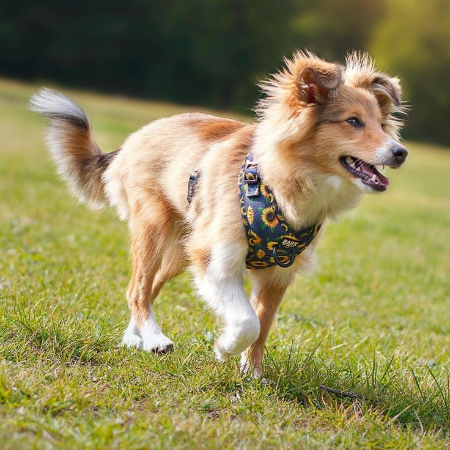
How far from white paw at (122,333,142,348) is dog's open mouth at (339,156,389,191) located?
169 centimetres

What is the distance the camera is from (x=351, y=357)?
461cm

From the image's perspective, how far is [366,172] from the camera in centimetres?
378

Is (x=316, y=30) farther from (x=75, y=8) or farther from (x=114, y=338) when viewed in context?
(x=114, y=338)

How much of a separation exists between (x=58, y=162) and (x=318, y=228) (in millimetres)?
2285

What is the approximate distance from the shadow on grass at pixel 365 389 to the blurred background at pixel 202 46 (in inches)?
1671

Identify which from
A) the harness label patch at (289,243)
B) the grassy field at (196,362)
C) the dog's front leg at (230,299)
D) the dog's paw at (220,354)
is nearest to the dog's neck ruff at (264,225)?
the harness label patch at (289,243)

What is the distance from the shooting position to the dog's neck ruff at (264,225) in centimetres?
388

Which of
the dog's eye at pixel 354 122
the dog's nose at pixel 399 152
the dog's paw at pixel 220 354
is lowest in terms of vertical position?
the dog's paw at pixel 220 354

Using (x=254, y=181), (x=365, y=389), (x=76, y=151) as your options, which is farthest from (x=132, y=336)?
(x=76, y=151)

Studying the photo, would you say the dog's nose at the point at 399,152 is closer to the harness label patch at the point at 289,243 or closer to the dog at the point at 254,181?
the dog at the point at 254,181

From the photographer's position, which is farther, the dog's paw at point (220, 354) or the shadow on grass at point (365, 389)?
the dog's paw at point (220, 354)

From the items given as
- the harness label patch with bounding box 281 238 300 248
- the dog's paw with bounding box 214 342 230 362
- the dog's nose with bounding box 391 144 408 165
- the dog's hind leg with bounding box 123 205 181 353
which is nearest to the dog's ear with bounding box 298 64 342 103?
the dog's nose with bounding box 391 144 408 165

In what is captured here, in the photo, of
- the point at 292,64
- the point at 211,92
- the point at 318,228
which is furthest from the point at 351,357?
the point at 211,92

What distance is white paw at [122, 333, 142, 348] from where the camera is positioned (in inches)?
166
